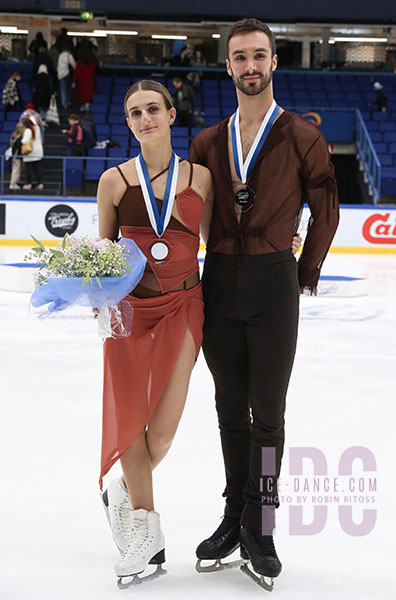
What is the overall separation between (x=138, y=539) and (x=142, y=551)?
0.04m

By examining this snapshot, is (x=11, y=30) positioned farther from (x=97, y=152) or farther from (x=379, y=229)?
(x=379, y=229)

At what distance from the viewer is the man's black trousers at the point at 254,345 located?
107 inches

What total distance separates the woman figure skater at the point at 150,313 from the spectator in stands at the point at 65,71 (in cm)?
1675

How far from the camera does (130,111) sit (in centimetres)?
274

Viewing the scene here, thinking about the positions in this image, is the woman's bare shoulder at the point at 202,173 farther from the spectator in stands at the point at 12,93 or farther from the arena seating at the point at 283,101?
the spectator in stands at the point at 12,93

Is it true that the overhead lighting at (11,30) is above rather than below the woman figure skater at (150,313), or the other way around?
above

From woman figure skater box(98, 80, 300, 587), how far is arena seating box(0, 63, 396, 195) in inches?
552

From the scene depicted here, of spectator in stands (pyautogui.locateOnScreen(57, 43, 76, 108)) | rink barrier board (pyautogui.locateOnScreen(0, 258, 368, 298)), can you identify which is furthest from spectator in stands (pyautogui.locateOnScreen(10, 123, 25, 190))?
rink barrier board (pyautogui.locateOnScreen(0, 258, 368, 298))

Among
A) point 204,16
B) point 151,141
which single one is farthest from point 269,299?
point 204,16

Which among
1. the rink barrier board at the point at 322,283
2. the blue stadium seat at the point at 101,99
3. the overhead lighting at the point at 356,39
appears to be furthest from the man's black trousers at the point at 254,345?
the overhead lighting at the point at 356,39

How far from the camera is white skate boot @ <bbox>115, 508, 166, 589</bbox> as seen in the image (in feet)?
8.68

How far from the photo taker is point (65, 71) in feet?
61.8

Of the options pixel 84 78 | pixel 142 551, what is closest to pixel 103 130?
pixel 84 78

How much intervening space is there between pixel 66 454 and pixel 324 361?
2627 millimetres
